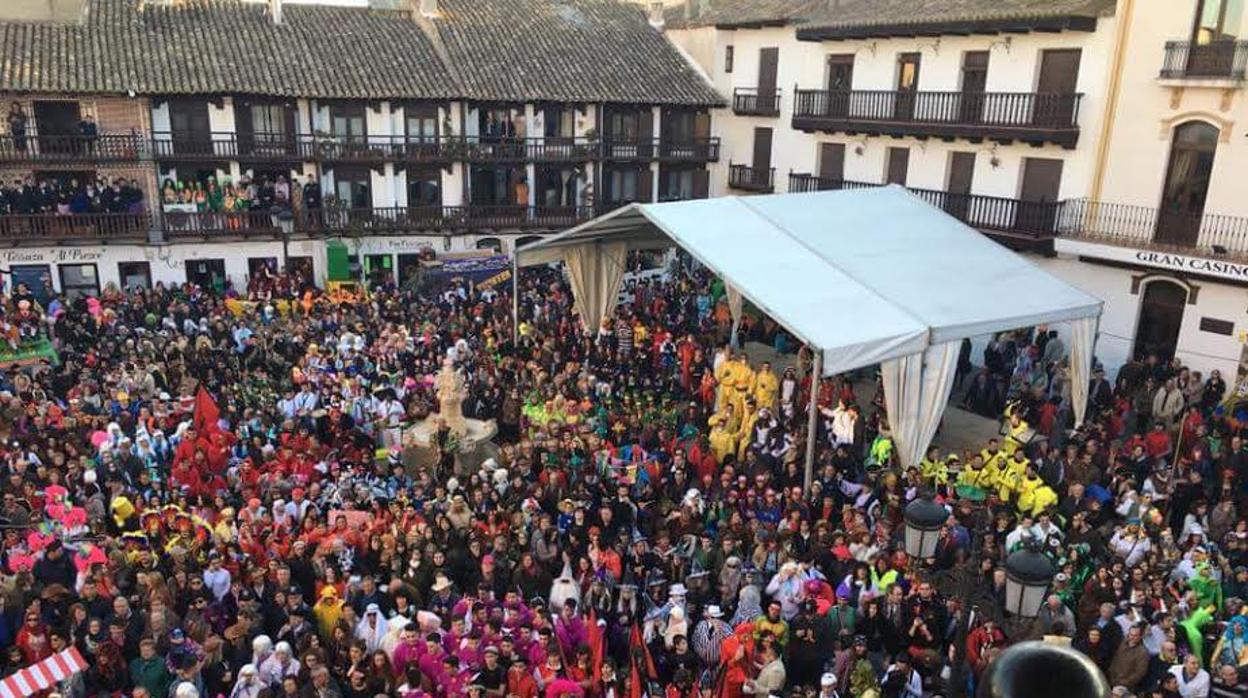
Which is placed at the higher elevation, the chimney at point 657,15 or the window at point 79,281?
the chimney at point 657,15

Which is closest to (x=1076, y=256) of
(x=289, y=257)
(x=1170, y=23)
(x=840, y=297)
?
(x=1170, y=23)

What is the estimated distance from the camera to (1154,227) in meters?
19.8

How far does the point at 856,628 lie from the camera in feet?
33.0

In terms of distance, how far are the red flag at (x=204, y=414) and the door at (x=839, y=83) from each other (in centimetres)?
1933

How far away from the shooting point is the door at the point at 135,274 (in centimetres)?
2717

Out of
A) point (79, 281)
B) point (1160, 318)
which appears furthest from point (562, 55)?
point (1160, 318)

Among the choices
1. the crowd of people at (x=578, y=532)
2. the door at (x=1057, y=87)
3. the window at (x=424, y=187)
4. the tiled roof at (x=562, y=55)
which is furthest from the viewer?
the tiled roof at (x=562, y=55)

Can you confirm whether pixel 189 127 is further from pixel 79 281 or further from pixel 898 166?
pixel 898 166

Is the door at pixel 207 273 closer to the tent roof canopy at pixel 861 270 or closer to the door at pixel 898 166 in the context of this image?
the tent roof canopy at pixel 861 270

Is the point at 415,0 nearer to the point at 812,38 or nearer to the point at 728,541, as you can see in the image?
the point at 812,38

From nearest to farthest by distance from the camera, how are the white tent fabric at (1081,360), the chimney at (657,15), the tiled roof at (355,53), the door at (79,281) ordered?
1. the white tent fabric at (1081,360)
2. the tiled roof at (355,53)
3. the door at (79,281)
4. the chimney at (657,15)

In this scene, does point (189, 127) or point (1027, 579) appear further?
point (189, 127)

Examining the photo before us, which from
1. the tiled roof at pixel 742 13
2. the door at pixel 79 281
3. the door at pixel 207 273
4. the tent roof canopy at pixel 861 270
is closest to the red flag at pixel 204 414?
the tent roof canopy at pixel 861 270

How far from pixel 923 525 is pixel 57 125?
88.6 feet
